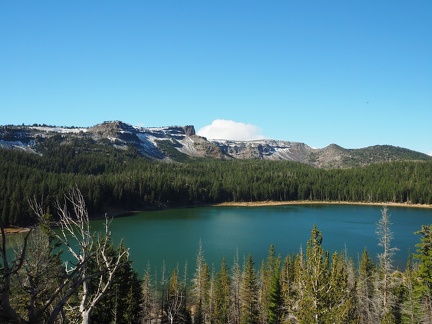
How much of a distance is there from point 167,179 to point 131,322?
134165mm

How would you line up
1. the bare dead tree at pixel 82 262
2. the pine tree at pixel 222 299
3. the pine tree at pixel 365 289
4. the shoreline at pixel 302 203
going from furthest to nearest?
the shoreline at pixel 302 203
the pine tree at pixel 222 299
the pine tree at pixel 365 289
the bare dead tree at pixel 82 262

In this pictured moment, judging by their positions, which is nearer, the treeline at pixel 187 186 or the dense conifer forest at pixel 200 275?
the dense conifer forest at pixel 200 275

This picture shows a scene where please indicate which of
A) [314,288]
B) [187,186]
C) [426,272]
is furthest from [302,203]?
[314,288]

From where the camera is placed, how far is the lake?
65750 mm

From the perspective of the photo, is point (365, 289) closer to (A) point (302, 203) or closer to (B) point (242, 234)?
(B) point (242, 234)

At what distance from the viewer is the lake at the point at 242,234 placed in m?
65.8

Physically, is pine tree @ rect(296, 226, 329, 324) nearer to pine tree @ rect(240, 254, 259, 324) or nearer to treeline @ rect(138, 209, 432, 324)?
treeline @ rect(138, 209, 432, 324)

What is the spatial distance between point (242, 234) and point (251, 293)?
50.2 m

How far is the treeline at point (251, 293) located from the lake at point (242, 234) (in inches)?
587

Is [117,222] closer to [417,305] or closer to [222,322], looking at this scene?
[222,322]

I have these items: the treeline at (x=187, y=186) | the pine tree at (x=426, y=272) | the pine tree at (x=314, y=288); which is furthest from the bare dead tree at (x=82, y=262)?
the treeline at (x=187, y=186)

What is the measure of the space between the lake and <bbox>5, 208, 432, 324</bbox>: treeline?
14918 mm

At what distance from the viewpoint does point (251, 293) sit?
37.5 metres

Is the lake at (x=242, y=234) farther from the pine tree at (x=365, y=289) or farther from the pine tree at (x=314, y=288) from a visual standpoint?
the pine tree at (x=314, y=288)
